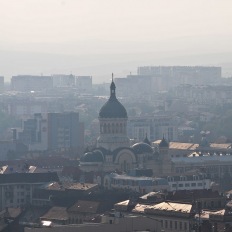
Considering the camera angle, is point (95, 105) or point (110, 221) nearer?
point (110, 221)

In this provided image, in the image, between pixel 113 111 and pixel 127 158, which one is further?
pixel 113 111

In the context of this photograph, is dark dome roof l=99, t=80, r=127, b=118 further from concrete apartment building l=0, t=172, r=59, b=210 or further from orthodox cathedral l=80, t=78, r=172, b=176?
concrete apartment building l=0, t=172, r=59, b=210

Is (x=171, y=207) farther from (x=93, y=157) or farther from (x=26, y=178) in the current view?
(x=93, y=157)

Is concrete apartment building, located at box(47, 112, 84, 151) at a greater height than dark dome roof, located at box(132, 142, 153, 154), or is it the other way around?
dark dome roof, located at box(132, 142, 153, 154)

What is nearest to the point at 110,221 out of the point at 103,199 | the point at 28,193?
the point at 103,199

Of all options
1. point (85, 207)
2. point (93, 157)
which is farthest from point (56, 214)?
point (93, 157)

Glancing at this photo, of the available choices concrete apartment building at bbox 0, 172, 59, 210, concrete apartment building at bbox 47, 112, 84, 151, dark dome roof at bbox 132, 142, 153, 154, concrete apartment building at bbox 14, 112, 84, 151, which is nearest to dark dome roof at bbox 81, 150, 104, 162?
dark dome roof at bbox 132, 142, 153, 154

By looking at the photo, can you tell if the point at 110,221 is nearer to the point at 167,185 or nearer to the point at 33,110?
the point at 167,185

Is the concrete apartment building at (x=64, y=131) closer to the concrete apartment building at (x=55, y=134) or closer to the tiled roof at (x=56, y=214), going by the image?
the concrete apartment building at (x=55, y=134)

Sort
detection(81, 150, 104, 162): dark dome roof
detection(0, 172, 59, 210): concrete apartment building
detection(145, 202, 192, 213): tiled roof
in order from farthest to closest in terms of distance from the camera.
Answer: detection(81, 150, 104, 162): dark dome roof → detection(0, 172, 59, 210): concrete apartment building → detection(145, 202, 192, 213): tiled roof
